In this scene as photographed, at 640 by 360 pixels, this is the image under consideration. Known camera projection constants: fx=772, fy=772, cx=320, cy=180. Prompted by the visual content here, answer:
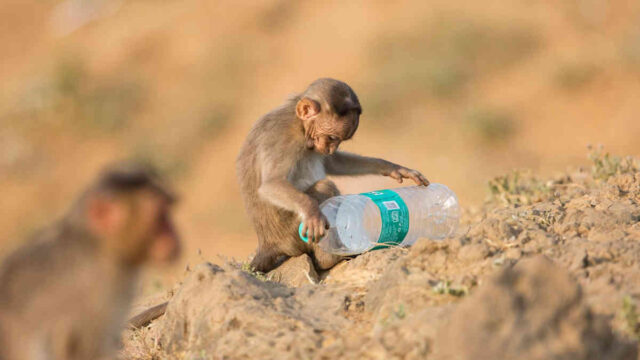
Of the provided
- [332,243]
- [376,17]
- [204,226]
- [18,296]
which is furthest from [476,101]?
[18,296]

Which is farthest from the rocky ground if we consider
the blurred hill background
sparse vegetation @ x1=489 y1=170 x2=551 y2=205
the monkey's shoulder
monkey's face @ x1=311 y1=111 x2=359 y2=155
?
the blurred hill background

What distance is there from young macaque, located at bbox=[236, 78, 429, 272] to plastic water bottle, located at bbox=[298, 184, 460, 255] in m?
0.18

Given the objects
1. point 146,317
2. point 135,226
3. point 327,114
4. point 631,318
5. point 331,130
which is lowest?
point 146,317

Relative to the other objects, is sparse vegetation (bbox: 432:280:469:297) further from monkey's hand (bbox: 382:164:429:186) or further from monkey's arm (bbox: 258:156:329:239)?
monkey's hand (bbox: 382:164:429:186)

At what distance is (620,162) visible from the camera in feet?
26.6

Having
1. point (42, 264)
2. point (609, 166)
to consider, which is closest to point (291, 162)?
point (42, 264)

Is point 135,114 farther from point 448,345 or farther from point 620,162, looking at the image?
point 448,345

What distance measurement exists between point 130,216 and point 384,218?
10.1 feet

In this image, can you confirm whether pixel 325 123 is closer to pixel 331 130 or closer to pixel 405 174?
pixel 331 130

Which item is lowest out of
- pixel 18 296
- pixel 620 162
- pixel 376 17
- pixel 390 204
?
pixel 18 296

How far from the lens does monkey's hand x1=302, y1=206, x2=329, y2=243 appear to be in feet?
19.6

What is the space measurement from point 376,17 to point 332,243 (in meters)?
18.6

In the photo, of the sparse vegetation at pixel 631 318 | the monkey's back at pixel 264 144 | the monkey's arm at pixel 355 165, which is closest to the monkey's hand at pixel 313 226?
the monkey's back at pixel 264 144

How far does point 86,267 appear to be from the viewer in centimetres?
355
